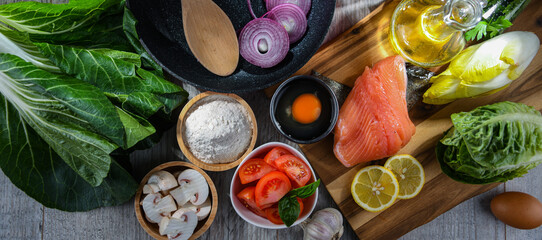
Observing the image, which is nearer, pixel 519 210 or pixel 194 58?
pixel 194 58

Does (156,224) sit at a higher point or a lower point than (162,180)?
lower

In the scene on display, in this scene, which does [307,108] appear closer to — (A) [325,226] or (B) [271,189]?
(B) [271,189]

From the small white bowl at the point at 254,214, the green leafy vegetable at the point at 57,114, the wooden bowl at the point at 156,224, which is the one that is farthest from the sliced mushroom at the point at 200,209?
the green leafy vegetable at the point at 57,114

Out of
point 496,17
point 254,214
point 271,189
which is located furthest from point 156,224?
point 496,17

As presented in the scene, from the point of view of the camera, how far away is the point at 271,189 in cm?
132

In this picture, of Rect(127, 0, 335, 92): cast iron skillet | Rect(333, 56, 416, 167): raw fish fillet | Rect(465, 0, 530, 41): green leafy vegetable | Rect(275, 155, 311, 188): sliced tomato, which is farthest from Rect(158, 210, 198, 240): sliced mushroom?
Rect(465, 0, 530, 41): green leafy vegetable

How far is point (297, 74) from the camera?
1.48 m

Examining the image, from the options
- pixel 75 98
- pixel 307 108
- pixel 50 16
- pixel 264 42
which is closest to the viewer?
pixel 75 98

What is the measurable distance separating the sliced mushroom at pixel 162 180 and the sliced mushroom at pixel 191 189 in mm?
32

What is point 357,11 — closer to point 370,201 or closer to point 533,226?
point 370,201

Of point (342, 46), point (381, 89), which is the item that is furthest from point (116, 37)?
point (381, 89)

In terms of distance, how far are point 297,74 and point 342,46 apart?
0.20 m

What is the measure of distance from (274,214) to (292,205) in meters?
0.13

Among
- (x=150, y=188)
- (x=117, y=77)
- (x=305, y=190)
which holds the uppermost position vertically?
(x=117, y=77)
